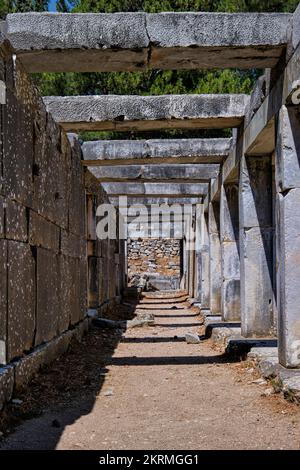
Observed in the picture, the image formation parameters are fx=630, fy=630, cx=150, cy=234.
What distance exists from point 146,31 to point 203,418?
3.37 metres

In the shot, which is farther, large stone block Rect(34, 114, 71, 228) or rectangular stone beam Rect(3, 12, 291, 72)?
large stone block Rect(34, 114, 71, 228)

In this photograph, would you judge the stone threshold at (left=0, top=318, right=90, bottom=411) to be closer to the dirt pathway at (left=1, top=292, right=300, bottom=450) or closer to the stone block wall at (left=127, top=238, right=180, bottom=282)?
the dirt pathway at (left=1, top=292, right=300, bottom=450)

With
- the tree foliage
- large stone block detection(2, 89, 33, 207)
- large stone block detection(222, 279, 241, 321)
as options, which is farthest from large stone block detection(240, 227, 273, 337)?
the tree foliage

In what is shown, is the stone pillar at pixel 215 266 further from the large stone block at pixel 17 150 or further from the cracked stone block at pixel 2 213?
the cracked stone block at pixel 2 213

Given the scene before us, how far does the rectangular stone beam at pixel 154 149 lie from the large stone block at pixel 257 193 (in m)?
1.58

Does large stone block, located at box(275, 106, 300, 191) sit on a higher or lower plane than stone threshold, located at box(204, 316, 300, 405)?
higher

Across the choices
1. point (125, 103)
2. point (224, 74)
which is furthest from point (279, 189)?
point (224, 74)

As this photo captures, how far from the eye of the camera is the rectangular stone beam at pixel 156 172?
11.3m

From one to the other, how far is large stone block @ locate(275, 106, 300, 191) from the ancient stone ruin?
0.4 inches

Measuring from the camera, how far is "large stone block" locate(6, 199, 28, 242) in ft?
16.7

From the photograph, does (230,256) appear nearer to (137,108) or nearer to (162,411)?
(137,108)

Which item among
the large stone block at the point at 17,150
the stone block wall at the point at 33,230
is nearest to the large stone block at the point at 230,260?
the stone block wall at the point at 33,230

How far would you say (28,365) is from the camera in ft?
18.3

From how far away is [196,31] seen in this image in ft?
18.8
